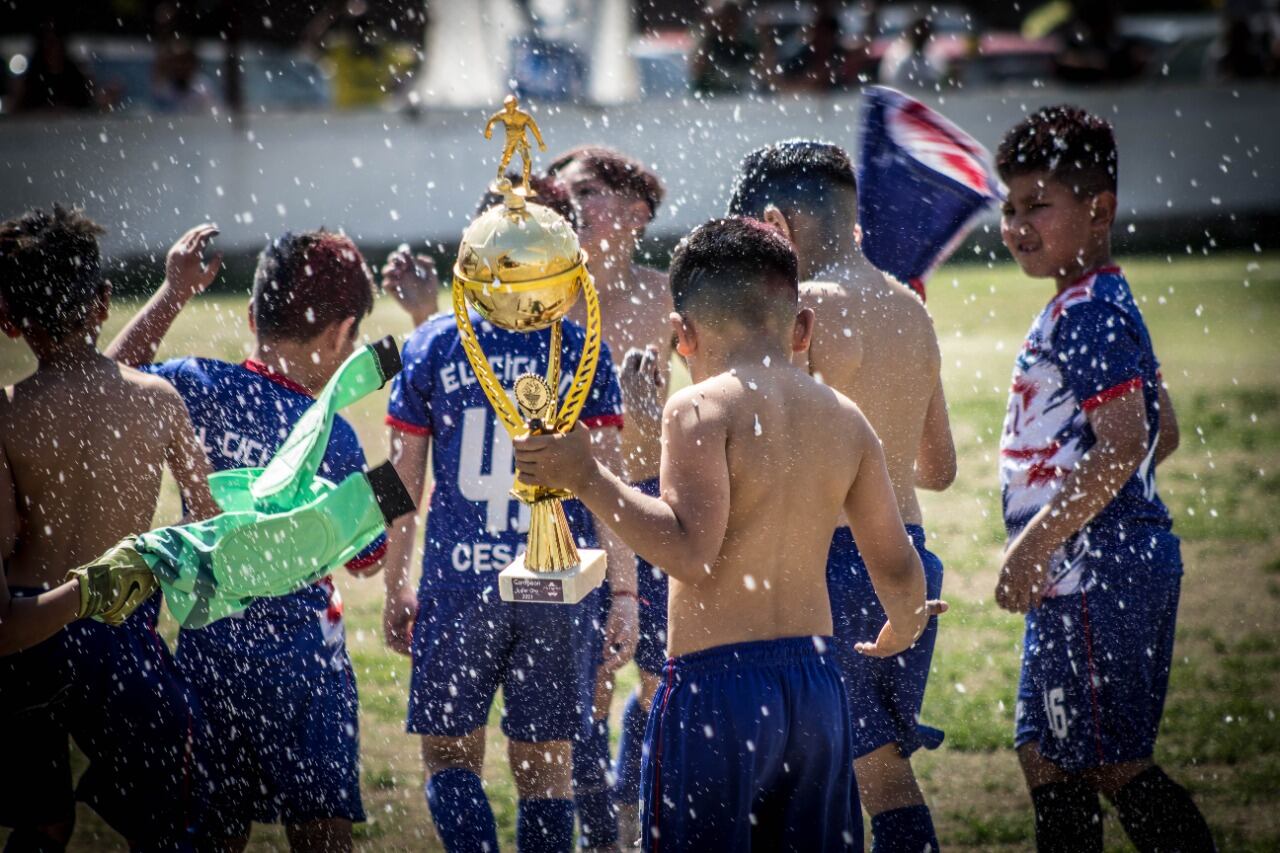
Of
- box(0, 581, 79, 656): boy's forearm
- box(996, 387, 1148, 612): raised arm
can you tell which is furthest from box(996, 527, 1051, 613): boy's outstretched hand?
box(0, 581, 79, 656): boy's forearm

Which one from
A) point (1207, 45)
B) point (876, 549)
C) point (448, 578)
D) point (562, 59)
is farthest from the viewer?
point (1207, 45)

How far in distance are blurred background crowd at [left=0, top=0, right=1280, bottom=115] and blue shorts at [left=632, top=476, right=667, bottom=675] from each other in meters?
11.7

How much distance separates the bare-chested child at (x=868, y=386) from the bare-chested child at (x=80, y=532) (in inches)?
63.2

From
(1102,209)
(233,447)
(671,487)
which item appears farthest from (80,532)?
(1102,209)

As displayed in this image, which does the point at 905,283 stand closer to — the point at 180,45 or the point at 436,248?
the point at 436,248

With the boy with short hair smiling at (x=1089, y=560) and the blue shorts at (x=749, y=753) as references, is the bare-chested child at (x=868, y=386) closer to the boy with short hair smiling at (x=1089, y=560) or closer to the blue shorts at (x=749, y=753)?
the boy with short hair smiling at (x=1089, y=560)

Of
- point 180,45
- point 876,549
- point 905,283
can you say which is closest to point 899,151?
point 905,283

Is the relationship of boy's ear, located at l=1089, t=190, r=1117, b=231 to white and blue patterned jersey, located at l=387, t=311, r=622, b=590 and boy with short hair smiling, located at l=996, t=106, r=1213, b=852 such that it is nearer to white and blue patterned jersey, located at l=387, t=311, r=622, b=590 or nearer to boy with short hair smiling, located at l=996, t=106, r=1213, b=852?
boy with short hair smiling, located at l=996, t=106, r=1213, b=852

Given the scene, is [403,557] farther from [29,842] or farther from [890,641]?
[890,641]

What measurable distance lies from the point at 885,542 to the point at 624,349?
1533 millimetres

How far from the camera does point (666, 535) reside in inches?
105

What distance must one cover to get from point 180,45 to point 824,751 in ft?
55.2

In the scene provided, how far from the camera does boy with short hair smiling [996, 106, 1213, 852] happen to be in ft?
11.0

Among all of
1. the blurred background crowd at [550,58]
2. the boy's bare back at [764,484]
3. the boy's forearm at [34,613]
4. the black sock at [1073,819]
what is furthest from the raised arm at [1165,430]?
the blurred background crowd at [550,58]
